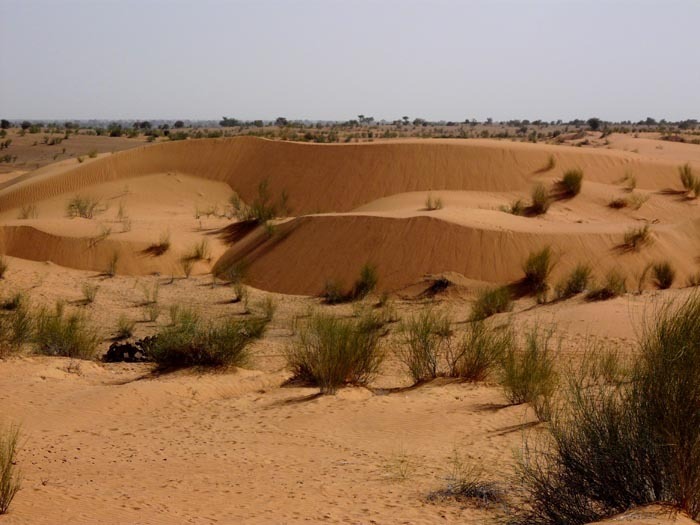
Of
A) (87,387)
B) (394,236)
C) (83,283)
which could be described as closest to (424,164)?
(394,236)

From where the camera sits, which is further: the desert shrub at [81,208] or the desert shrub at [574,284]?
the desert shrub at [81,208]

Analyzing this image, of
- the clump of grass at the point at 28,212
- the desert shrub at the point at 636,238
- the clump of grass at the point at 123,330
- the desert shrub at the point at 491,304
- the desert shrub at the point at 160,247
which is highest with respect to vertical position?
the desert shrub at the point at 636,238

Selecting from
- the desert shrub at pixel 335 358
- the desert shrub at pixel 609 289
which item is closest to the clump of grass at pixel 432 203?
the desert shrub at pixel 609 289

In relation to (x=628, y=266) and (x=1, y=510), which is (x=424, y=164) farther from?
(x=1, y=510)

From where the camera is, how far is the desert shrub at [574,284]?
21484 millimetres

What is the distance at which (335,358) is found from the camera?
12.8 metres

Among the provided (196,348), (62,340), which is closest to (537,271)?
(196,348)

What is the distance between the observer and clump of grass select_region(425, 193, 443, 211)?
2936 cm

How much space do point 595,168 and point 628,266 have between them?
577 inches

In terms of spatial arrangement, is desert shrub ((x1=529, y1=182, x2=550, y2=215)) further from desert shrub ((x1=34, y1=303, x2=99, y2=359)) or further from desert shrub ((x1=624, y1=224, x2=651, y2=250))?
desert shrub ((x1=34, y1=303, x2=99, y2=359))

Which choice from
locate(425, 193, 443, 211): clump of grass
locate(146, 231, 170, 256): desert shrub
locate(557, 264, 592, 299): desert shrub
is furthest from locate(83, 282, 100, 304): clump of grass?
locate(557, 264, 592, 299): desert shrub

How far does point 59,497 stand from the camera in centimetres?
763

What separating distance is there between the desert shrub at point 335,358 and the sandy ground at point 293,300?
350mm

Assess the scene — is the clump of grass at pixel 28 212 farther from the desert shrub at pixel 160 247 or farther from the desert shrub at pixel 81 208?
the desert shrub at pixel 160 247
